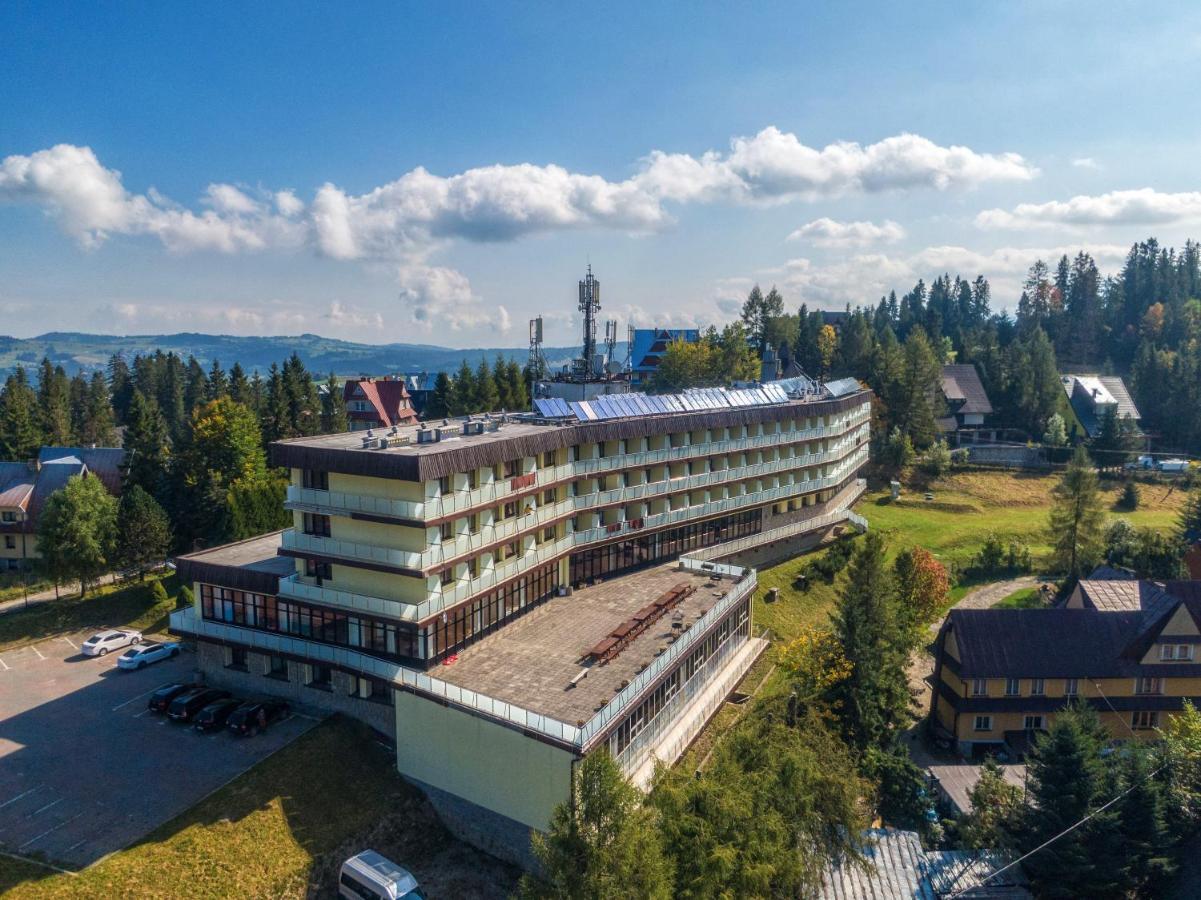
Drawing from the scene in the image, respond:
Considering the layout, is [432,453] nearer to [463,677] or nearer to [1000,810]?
[463,677]

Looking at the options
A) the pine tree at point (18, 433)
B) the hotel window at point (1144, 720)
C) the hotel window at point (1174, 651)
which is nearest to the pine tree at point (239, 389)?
the pine tree at point (18, 433)

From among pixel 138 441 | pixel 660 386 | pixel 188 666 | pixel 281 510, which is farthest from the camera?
pixel 660 386

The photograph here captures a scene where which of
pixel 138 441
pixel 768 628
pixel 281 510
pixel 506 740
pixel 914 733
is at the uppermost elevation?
pixel 138 441

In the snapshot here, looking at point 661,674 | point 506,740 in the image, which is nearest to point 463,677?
point 506,740

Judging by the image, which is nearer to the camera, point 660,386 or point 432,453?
point 432,453

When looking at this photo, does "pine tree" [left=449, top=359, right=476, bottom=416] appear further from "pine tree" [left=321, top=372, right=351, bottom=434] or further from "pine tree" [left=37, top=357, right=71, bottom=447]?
"pine tree" [left=37, top=357, right=71, bottom=447]

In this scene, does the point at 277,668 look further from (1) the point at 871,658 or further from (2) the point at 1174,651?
(2) the point at 1174,651

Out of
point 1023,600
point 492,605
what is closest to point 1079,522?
point 1023,600

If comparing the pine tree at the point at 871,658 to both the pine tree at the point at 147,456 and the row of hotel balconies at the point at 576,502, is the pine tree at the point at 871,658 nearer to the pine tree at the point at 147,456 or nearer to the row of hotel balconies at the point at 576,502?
the row of hotel balconies at the point at 576,502
